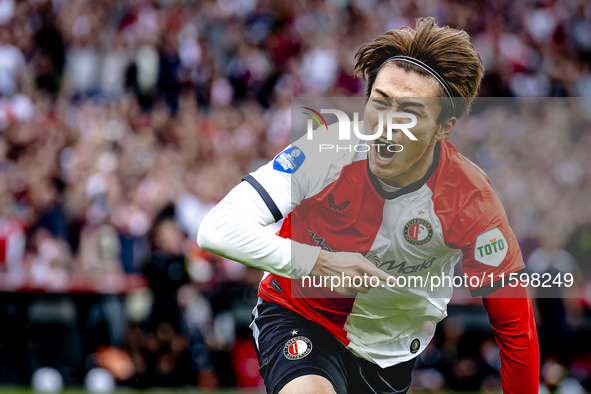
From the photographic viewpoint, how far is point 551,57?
1107 cm

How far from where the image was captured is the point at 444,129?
349 cm

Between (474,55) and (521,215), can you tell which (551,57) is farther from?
(474,55)

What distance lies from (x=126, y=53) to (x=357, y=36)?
4072 mm

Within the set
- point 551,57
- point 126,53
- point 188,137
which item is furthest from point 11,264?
point 551,57

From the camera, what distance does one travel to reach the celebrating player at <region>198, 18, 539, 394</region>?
3201 millimetres

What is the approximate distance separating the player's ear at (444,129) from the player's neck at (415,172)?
0.14ft

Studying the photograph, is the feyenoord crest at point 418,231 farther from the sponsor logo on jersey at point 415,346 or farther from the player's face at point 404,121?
the sponsor logo on jersey at point 415,346

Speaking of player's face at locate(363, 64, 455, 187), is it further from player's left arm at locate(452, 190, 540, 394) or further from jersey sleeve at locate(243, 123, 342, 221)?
player's left arm at locate(452, 190, 540, 394)

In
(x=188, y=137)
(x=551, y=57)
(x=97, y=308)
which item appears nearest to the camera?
(x=97, y=308)

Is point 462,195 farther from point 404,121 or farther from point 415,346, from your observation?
point 415,346

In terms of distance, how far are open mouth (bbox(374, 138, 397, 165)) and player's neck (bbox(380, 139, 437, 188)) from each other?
0.14 metres

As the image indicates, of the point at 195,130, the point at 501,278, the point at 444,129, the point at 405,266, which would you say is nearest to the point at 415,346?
the point at 405,266

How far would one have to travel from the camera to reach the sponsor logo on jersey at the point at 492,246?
11.2 feet

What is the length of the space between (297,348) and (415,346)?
0.85m
